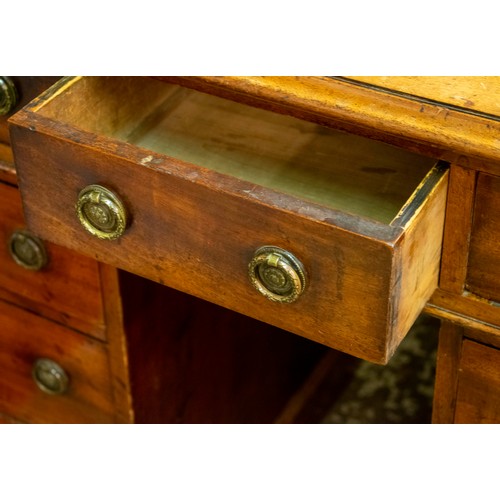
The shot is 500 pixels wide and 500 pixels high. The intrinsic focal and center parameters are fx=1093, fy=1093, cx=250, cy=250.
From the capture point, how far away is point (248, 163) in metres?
0.94

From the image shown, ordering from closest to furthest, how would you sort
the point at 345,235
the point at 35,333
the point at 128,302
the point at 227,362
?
the point at 345,235, the point at 128,302, the point at 35,333, the point at 227,362

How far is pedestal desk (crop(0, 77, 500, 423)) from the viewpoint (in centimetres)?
76

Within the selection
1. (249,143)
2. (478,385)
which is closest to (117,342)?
(249,143)

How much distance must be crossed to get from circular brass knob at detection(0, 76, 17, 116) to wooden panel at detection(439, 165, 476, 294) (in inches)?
16.1

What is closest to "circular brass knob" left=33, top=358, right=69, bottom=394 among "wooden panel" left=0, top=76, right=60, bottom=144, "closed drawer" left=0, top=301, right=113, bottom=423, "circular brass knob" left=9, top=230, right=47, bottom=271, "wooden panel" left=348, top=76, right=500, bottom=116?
"closed drawer" left=0, top=301, right=113, bottom=423

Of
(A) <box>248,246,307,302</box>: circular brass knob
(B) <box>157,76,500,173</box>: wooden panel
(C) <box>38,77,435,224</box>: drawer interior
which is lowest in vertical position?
(C) <box>38,77,435,224</box>: drawer interior

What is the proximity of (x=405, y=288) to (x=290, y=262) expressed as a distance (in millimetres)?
85

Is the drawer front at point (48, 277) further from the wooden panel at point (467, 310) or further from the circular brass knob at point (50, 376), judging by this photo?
the wooden panel at point (467, 310)

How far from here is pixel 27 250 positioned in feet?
3.58

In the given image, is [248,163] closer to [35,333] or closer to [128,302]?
[128,302]

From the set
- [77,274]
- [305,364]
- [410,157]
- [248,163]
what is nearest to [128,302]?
[77,274]

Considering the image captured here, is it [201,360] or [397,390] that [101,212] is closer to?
[201,360]

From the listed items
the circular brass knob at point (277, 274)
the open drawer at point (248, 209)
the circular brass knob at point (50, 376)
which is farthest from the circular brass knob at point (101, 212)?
the circular brass knob at point (50, 376)

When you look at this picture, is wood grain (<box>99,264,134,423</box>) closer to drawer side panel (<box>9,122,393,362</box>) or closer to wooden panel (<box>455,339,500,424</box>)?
drawer side panel (<box>9,122,393,362</box>)
